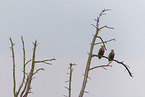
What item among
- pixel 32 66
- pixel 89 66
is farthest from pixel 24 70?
pixel 89 66

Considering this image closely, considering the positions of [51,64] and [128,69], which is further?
[128,69]

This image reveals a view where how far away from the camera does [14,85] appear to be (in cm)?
453

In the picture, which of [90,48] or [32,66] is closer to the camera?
[32,66]

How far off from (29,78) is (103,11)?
2830 millimetres

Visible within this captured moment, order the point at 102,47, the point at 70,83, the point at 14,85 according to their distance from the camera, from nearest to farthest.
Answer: the point at 14,85, the point at 102,47, the point at 70,83

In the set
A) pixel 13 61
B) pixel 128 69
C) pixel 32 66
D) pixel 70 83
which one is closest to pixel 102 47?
pixel 128 69

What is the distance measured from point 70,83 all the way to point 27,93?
211 centimetres

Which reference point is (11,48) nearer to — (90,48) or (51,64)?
(51,64)

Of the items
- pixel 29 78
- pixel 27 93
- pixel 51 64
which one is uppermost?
pixel 51 64

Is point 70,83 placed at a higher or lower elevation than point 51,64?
lower

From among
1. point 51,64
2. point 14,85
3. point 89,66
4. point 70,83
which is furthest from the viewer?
point 70,83

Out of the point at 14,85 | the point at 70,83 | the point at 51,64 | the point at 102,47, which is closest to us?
the point at 14,85

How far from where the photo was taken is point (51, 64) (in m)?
5.05

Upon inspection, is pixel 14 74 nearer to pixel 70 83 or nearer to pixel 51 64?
pixel 51 64
